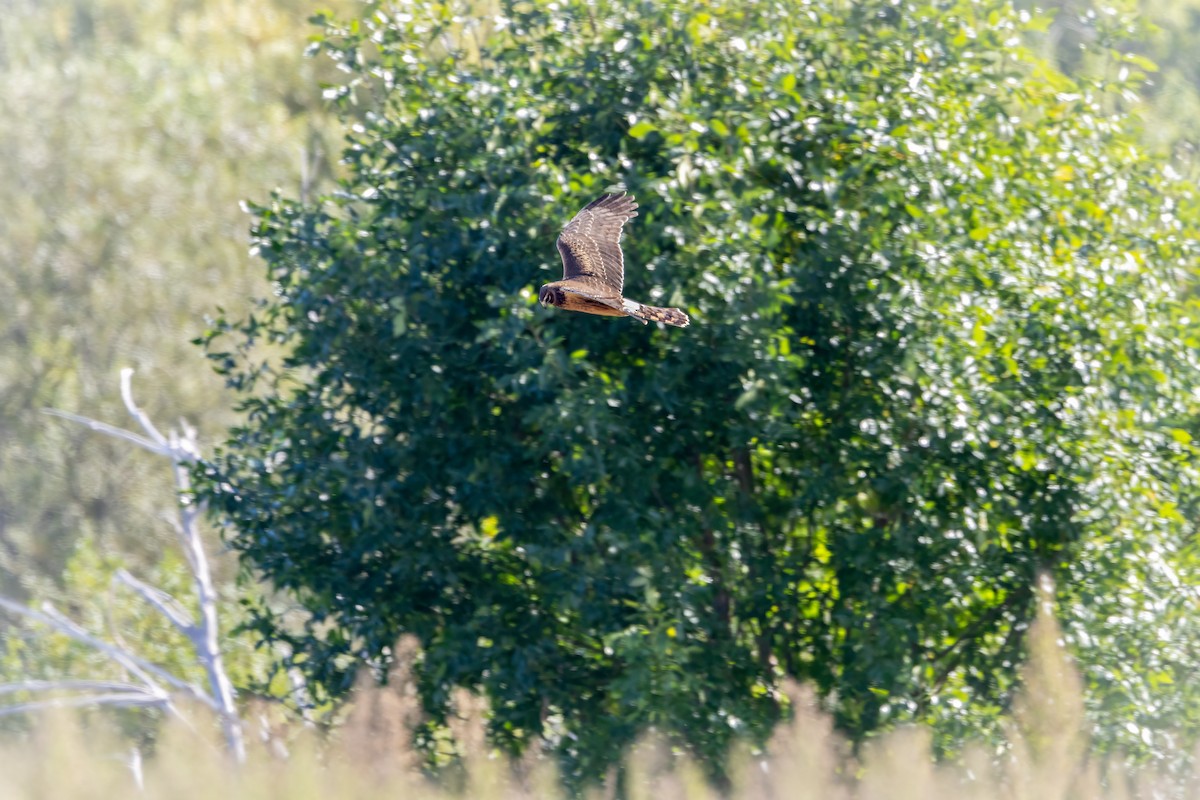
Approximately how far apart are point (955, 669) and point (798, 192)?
2596mm

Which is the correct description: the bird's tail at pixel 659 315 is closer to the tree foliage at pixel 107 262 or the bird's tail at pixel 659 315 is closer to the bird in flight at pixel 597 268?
the bird in flight at pixel 597 268

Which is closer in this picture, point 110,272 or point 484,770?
point 484,770

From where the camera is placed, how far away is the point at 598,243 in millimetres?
6035

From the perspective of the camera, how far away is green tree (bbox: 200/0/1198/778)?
6.90m

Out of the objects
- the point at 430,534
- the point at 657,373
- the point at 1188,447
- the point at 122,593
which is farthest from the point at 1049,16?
the point at 122,593

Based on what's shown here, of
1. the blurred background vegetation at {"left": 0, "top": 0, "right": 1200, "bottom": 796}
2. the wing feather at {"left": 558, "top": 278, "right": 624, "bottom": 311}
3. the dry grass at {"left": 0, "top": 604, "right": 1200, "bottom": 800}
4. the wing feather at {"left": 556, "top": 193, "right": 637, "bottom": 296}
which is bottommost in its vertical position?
the dry grass at {"left": 0, "top": 604, "right": 1200, "bottom": 800}

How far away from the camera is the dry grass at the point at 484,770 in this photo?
4.95 m

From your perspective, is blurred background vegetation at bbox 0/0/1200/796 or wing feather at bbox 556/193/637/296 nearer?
wing feather at bbox 556/193/637/296

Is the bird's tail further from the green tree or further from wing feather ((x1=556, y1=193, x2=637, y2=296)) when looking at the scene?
the green tree

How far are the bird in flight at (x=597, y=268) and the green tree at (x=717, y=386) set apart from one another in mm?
598

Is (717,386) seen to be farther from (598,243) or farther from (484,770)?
(484,770)

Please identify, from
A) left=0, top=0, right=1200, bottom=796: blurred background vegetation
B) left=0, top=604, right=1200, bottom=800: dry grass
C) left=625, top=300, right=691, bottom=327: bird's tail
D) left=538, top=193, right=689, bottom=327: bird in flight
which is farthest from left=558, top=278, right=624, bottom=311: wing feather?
left=0, top=0, right=1200, bottom=796: blurred background vegetation

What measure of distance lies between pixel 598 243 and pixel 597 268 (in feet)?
0.47

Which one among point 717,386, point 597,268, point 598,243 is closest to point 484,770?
point 597,268
